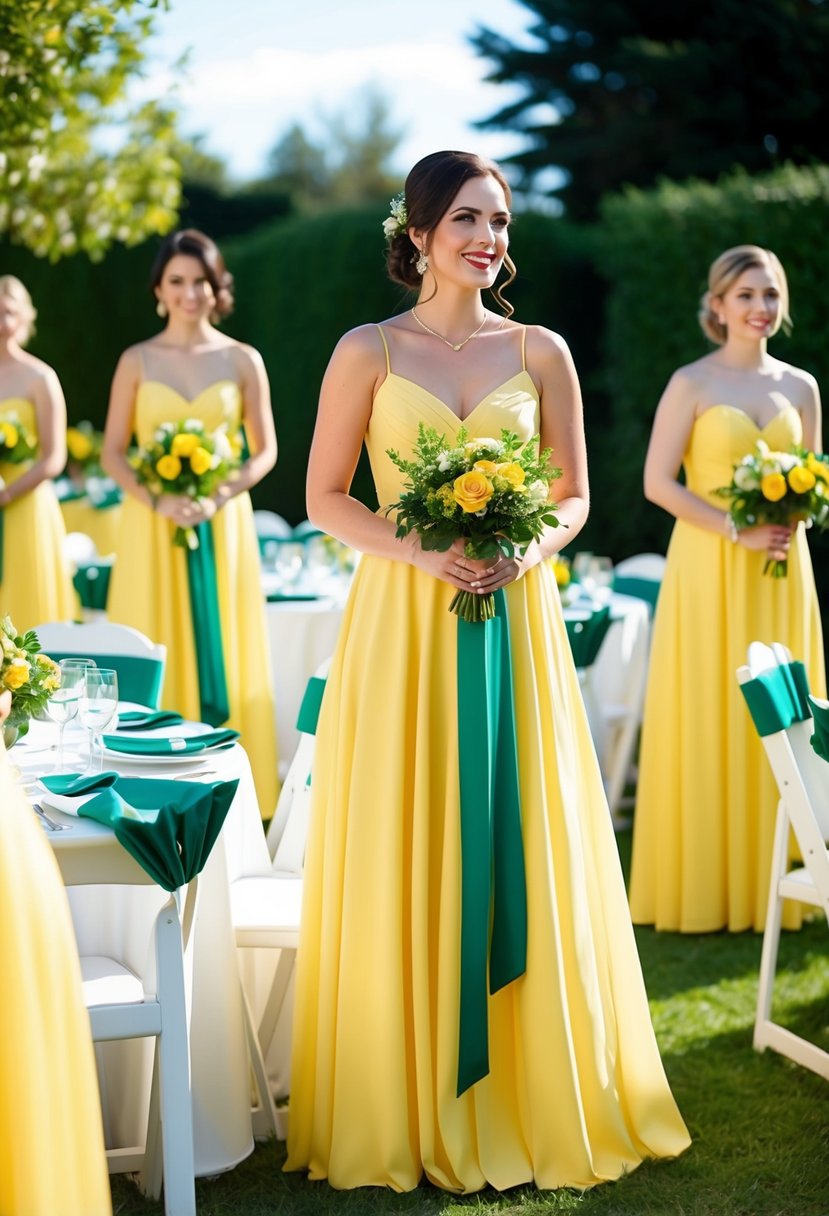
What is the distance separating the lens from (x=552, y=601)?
156 inches

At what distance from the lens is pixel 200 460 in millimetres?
6805

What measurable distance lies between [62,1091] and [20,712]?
1.06 metres

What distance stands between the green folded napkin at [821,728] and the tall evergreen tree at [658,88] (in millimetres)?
15001

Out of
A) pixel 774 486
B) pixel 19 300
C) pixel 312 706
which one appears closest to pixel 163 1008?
pixel 312 706

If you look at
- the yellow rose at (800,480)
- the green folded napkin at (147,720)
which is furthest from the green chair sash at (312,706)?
the yellow rose at (800,480)

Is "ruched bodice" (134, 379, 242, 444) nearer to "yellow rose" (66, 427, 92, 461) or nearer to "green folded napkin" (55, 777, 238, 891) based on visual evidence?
"green folded napkin" (55, 777, 238, 891)

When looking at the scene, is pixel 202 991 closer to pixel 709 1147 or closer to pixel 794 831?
pixel 709 1147

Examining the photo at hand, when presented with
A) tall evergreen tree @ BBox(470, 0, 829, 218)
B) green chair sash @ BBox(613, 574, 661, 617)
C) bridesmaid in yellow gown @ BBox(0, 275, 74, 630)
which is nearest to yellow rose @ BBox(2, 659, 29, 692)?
bridesmaid in yellow gown @ BBox(0, 275, 74, 630)

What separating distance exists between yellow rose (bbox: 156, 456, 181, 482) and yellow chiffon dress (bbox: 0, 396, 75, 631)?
1.17 metres

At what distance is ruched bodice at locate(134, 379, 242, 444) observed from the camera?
714 cm

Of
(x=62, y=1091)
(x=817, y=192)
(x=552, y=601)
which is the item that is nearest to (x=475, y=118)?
(x=817, y=192)

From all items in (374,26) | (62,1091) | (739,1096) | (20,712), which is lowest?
(739,1096)

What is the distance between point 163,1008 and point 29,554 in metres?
4.59

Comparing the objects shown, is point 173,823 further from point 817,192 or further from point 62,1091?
point 817,192
